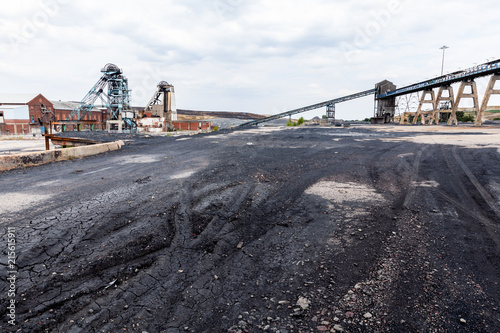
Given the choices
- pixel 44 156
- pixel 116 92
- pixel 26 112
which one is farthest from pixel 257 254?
pixel 26 112

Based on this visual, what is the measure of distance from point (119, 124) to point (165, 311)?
5356 centimetres

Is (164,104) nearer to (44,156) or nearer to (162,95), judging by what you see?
(162,95)

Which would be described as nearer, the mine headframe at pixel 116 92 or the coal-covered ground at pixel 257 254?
the coal-covered ground at pixel 257 254

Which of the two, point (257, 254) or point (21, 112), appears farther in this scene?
point (21, 112)

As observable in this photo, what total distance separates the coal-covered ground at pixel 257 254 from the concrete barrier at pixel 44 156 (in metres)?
2.33

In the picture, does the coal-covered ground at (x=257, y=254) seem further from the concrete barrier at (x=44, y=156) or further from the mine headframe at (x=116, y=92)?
the mine headframe at (x=116, y=92)

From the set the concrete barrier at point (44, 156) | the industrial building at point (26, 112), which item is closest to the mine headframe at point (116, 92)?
the industrial building at point (26, 112)

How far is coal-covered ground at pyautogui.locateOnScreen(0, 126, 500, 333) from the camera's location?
2477 mm

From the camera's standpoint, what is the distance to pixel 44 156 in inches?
385

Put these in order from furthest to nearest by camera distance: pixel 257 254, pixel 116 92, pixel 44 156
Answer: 1. pixel 116 92
2. pixel 44 156
3. pixel 257 254

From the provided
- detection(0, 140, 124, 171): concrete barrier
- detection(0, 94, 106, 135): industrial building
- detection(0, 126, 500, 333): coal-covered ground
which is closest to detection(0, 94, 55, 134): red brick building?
detection(0, 94, 106, 135): industrial building

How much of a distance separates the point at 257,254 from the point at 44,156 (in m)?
10.1

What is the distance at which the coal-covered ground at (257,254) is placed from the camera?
2477 mm

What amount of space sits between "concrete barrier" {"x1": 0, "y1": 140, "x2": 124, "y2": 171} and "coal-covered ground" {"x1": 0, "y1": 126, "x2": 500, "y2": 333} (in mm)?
2327
